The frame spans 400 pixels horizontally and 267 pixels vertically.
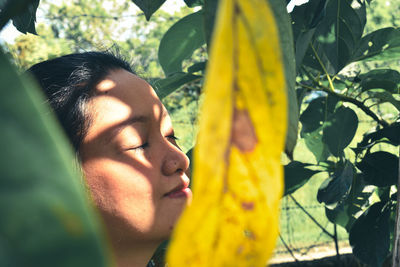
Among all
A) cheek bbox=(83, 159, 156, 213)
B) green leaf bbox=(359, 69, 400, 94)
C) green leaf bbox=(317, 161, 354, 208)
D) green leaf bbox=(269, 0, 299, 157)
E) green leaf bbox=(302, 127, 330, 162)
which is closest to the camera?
green leaf bbox=(269, 0, 299, 157)

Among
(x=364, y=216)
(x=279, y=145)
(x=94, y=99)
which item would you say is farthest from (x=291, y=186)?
(x=279, y=145)

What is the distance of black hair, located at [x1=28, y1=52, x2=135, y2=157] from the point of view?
691mm

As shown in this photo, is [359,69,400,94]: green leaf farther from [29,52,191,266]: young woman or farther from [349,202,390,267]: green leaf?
[29,52,191,266]: young woman

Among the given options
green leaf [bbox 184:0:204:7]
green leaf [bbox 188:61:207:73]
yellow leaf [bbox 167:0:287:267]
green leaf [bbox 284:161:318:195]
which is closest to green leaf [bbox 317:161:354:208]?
green leaf [bbox 284:161:318:195]

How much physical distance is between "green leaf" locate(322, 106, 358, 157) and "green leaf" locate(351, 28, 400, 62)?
12 cm

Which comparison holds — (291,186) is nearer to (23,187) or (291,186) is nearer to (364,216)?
(364,216)

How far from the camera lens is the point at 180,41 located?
3.12 ft

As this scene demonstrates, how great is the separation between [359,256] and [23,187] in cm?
103

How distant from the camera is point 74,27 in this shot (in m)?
A: 3.91

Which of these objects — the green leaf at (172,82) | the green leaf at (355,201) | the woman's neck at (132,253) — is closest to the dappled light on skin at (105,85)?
the woman's neck at (132,253)

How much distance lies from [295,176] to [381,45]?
14.4 inches

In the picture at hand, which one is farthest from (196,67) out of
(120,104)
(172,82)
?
(120,104)

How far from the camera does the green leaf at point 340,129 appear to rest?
107 centimetres

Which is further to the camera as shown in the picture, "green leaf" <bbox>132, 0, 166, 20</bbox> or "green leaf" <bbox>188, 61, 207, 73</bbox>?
"green leaf" <bbox>188, 61, 207, 73</bbox>
